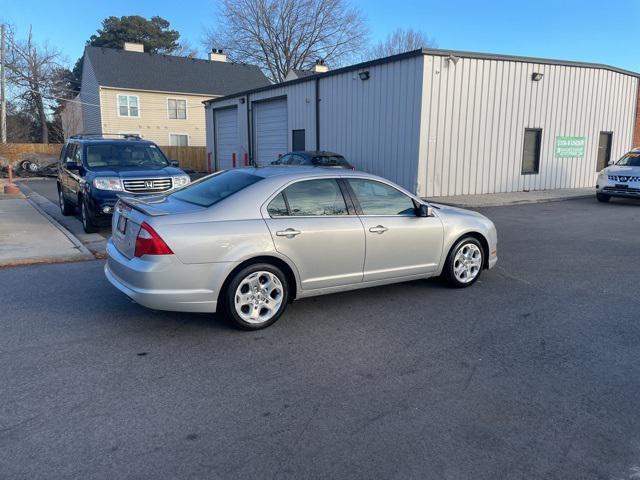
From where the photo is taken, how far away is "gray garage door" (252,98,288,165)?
868 inches

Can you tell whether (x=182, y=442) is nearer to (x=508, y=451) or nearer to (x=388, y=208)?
(x=508, y=451)

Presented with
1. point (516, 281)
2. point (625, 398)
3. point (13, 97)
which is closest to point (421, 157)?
point (516, 281)

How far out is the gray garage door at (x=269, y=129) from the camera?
72.3ft

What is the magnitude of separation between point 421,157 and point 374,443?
1317cm

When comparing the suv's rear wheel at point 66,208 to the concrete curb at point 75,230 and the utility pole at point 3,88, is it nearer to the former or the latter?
the concrete curb at point 75,230

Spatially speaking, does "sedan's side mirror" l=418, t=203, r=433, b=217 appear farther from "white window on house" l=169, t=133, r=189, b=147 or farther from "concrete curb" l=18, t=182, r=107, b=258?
"white window on house" l=169, t=133, r=189, b=147

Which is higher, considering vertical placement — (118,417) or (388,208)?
(388,208)

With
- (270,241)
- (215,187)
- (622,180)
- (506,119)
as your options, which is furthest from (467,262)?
(506,119)

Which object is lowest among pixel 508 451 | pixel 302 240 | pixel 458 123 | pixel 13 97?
pixel 508 451

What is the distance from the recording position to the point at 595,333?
16.2 ft

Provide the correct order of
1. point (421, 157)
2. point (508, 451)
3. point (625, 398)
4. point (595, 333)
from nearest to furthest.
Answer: point (508, 451)
point (625, 398)
point (595, 333)
point (421, 157)

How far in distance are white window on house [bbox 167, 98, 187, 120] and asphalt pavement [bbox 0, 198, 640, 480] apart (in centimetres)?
3458

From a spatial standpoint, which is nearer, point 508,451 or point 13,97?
point 508,451

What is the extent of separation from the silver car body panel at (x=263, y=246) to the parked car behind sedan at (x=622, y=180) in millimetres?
11196
